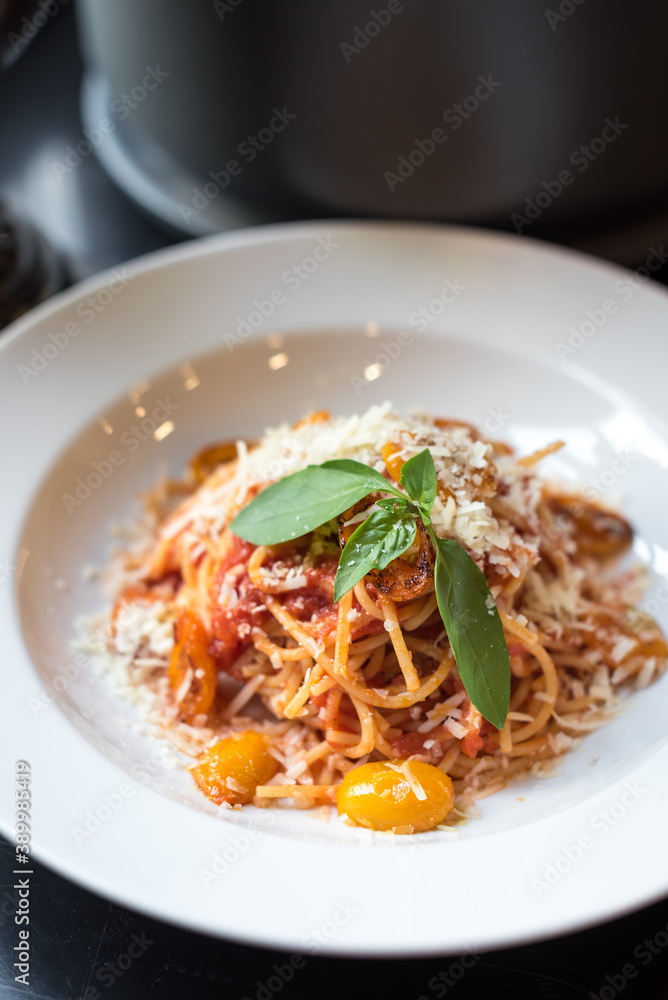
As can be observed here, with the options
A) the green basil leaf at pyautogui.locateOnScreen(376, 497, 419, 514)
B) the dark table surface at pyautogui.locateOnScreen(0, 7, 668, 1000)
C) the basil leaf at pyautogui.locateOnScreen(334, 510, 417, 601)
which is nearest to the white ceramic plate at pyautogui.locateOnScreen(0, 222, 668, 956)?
the dark table surface at pyautogui.locateOnScreen(0, 7, 668, 1000)

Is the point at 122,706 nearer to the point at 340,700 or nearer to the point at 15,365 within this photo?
the point at 340,700

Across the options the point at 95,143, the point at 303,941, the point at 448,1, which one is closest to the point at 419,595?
the point at 303,941

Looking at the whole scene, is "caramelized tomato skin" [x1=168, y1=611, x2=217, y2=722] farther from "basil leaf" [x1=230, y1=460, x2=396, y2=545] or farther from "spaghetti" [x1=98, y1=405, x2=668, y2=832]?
"basil leaf" [x1=230, y1=460, x2=396, y2=545]

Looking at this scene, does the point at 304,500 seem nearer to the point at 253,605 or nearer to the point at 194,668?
the point at 253,605

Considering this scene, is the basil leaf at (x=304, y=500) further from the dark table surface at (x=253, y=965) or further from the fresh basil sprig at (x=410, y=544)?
the dark table surface at (x=253, y=965)

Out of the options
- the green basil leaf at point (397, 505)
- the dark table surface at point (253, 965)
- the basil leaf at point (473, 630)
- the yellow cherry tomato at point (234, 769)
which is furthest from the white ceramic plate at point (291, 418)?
the green basil leaf at point (397, 505)
